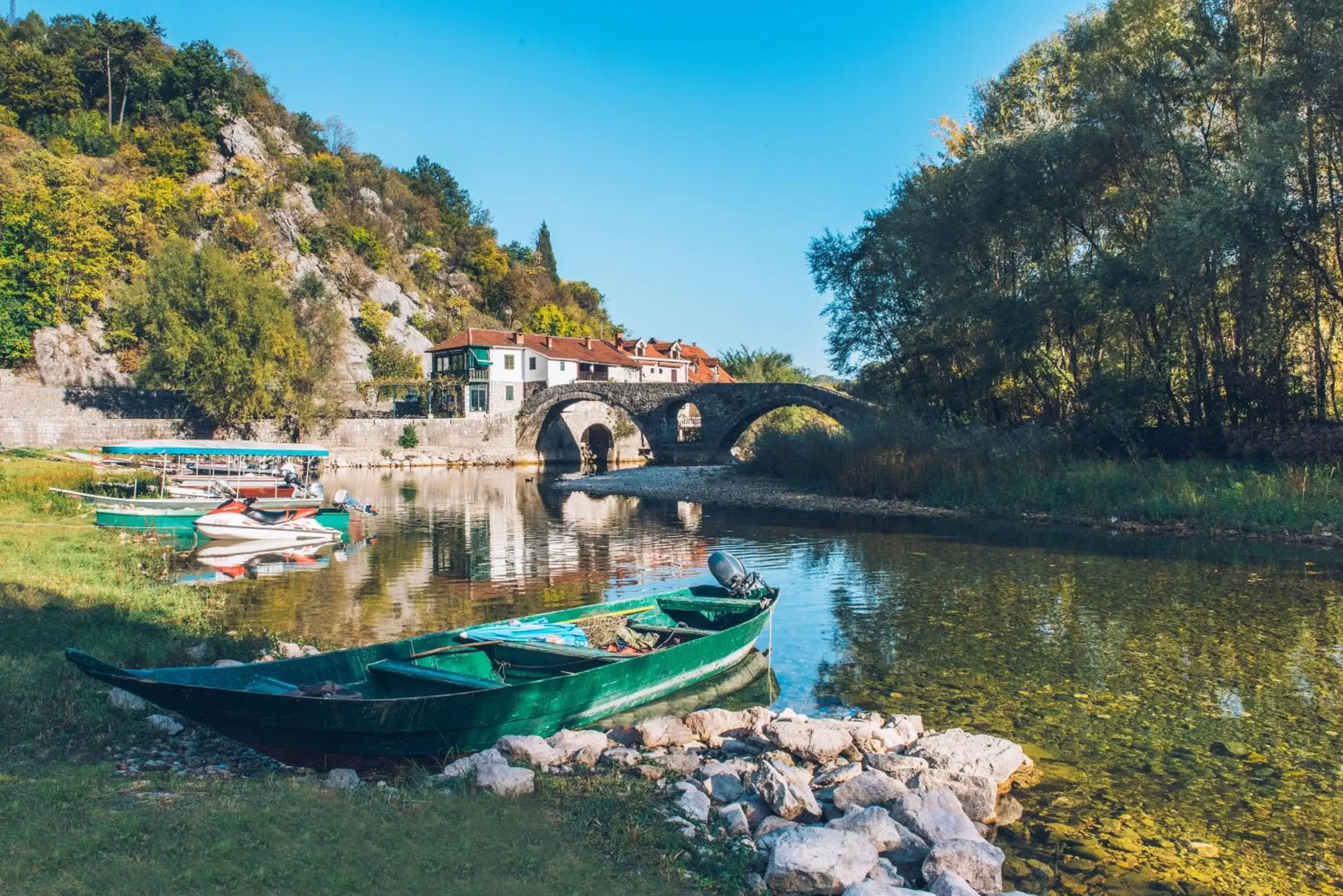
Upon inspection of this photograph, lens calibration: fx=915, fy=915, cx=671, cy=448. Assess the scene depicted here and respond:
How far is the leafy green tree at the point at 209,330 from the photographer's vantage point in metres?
49.7

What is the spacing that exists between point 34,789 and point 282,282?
6446 centimetres

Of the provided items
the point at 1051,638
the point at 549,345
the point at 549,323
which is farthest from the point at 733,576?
the point at 549,323

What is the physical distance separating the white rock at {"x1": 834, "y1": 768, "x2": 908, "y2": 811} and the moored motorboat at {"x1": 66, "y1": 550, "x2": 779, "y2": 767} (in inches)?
116

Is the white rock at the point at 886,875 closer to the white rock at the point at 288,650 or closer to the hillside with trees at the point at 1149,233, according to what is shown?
the white rock at the point at 288,650

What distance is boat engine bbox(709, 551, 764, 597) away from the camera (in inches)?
544

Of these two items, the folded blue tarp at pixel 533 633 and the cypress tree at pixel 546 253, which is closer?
the folded blue tarp at pixel 533 633

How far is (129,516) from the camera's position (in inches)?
954

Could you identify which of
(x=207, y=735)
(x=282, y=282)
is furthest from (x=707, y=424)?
(x=207, y=735)

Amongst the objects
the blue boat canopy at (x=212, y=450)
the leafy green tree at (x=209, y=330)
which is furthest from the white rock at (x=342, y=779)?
the leafy green tree at (x=209, y=330)

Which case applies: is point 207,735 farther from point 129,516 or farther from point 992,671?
point 129,516

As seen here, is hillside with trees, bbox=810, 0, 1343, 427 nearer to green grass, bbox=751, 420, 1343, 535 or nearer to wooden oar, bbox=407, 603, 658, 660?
green grass, bbox=751, 420, 1343, 535

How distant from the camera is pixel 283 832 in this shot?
19.6 feet

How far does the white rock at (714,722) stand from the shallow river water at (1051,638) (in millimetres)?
1614

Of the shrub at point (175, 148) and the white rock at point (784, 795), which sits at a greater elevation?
the shrub at point (175, 148)
